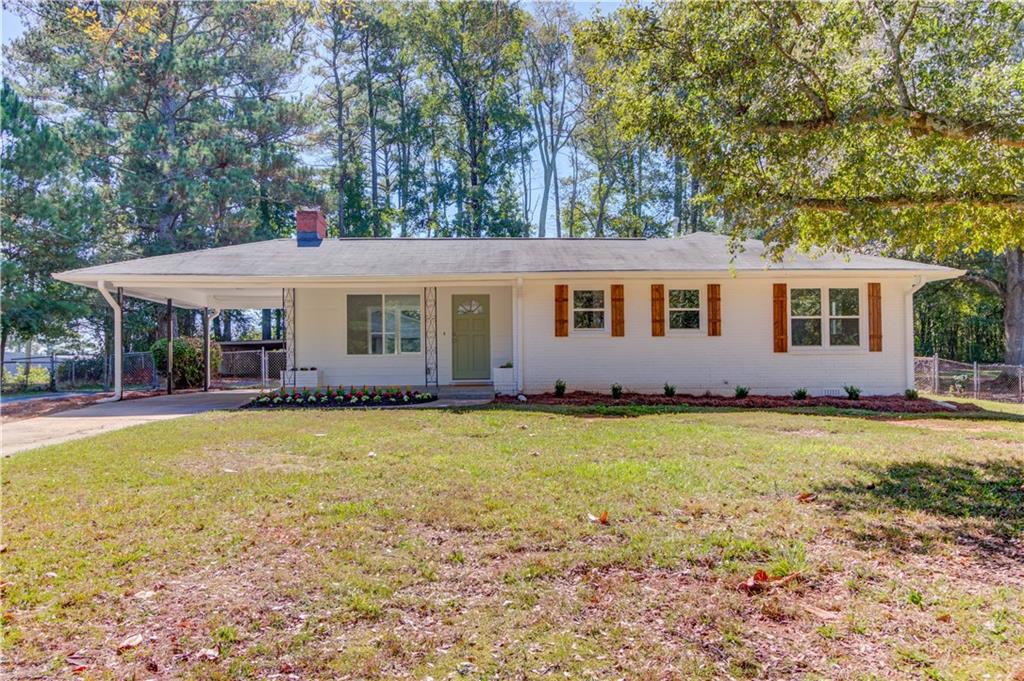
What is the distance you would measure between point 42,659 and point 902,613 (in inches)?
151

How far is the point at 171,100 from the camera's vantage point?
22.3 metres

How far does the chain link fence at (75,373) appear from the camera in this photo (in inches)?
640

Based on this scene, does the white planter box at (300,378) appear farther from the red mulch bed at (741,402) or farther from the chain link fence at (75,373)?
the chain link fence at (75,373)

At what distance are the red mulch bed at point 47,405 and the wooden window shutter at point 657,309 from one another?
11.5 meters

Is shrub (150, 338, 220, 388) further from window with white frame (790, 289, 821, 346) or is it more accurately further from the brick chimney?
window with white frame (790, 289, 821, 346)

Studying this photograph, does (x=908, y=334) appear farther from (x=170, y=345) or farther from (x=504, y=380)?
(x=170, y=345)

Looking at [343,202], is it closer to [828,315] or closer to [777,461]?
[828,315]

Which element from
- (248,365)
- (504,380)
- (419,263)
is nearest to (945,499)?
(504,380)

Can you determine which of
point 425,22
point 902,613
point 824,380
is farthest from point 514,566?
point 425,22

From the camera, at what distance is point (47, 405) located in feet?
38.5

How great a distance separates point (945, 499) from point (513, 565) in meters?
3.53

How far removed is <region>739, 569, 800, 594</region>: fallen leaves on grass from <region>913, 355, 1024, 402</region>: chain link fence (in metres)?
13.4

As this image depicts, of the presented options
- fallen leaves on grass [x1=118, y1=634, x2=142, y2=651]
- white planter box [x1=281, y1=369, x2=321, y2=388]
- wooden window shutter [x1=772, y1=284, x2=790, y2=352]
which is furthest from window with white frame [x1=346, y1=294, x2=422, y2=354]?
fallen leaves on grass [x1=118, y1=634, x2=142, y2=651]

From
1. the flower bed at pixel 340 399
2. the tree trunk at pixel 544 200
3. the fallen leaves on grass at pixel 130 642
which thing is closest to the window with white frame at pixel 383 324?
the flower bed at pixel 340 399
